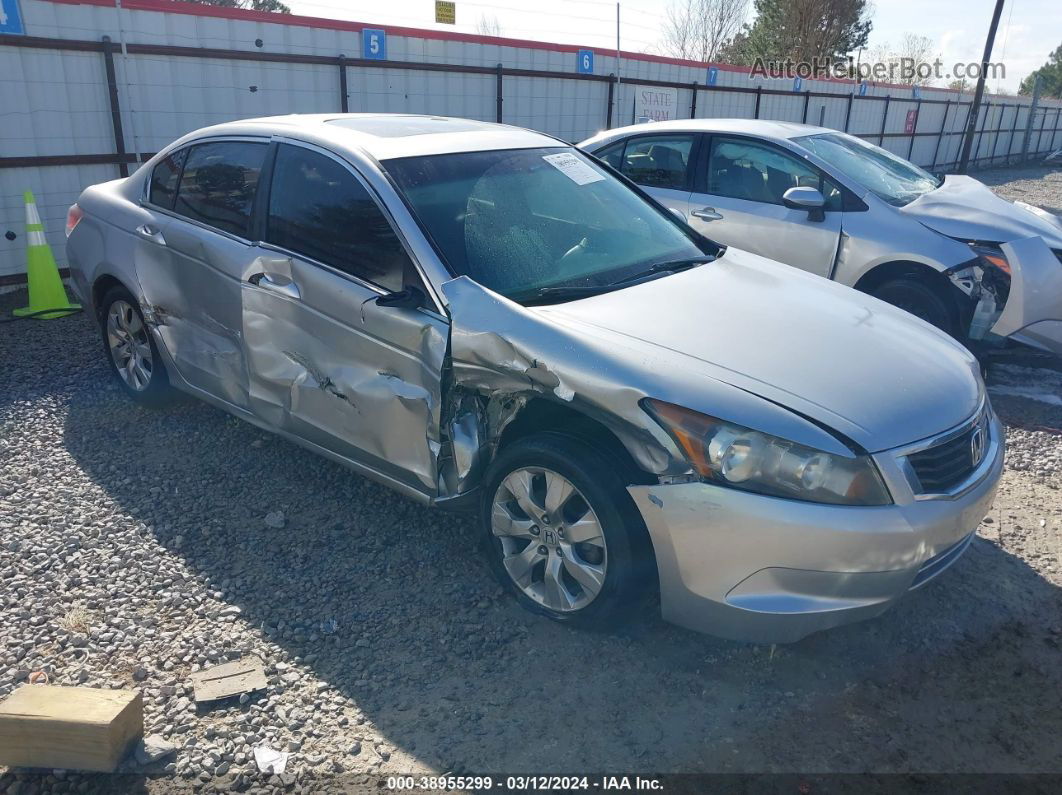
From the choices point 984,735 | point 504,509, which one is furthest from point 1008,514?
point 504,509

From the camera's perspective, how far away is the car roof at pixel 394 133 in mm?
3633

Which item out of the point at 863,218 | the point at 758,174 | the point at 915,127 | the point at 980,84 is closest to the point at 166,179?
the point at 758,174

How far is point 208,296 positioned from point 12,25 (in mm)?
5164

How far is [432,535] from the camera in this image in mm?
3732

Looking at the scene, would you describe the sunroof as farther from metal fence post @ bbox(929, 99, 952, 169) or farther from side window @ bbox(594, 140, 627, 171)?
metal fence post @ bbox(929, 99, 952, 169)

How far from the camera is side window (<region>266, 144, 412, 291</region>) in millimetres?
3340

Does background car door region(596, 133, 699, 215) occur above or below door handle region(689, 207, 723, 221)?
above

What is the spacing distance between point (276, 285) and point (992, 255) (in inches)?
175

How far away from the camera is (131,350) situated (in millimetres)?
4891

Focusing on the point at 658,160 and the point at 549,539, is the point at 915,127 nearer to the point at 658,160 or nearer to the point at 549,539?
the point at 658,160

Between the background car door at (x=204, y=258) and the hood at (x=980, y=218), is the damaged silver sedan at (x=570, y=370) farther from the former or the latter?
the hood at (x=980, y=218)

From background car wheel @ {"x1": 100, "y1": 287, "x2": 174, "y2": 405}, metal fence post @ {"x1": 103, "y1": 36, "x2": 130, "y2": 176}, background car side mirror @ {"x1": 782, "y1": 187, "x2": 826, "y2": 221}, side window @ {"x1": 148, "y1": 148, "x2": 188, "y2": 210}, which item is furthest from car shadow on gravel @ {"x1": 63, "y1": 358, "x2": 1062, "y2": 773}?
metal fence post @ {"x1": 103, "y1": 36, "x2": 130, "y2": 176}

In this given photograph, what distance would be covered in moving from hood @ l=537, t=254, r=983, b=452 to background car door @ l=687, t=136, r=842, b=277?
2.37m

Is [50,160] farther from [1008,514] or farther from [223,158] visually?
[1008,514]
